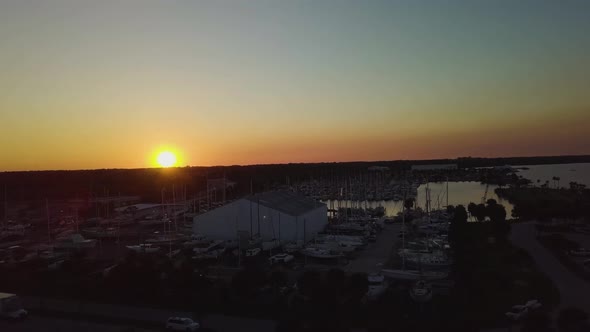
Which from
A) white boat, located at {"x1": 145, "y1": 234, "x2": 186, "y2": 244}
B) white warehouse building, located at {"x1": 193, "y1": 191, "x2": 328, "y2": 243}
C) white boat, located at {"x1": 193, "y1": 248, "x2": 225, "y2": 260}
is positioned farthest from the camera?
white boat, located at {"x1": 145, "y1": 234, "x2": 186, "y2": 244}

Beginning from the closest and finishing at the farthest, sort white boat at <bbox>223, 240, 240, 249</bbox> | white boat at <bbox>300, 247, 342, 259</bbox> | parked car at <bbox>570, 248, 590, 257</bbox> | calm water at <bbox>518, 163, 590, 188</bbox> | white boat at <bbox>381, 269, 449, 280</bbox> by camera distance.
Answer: white boat at <bbox>381, 269, 449, 280</bbox> < parked car at <bbox>570, 248, 590, 257</bbox> < white boat at <bbox>300, 247, 342, 259</bbox> < white boat at <bbox>223, 240, 240, 249</bbox> < calm water at <bbox>518, 163, 590, 188</bbox>

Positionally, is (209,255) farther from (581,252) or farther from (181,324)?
(581,252)

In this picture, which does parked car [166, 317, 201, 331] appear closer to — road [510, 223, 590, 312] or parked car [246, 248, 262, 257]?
parked car [246, 248, 262, 257]

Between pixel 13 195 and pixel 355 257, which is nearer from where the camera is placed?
pixel 355 257

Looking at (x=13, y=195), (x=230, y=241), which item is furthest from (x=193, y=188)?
(x=230, y=241)

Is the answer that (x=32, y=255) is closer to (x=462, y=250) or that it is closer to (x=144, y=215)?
(x=144, y=215)

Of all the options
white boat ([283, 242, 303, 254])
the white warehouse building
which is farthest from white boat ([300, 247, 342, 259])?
the white warehouse building
